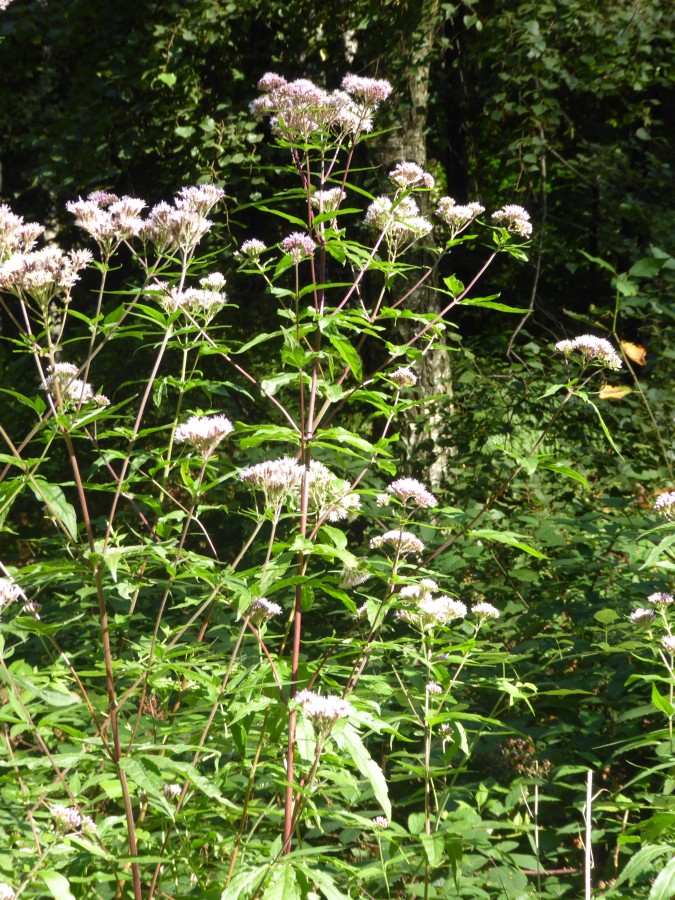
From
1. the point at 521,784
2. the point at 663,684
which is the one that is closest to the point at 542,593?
the point at 663,684

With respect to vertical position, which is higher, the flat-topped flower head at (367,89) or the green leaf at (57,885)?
the flat-topped flower head at (367,89)

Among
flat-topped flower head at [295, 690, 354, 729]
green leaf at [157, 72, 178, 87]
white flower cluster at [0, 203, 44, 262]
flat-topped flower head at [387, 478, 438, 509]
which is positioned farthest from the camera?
green leaf at [157, 72, 178, 87]

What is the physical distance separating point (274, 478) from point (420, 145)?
13.3ft

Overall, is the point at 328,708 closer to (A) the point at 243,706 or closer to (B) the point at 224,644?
(A) the point at 243,706

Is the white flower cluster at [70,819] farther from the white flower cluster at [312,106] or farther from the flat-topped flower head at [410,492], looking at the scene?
the white flower cluster at [312,106]

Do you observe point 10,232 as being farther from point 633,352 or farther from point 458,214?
point 633,352

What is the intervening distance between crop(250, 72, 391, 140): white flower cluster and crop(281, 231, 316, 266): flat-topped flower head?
10.3 inches

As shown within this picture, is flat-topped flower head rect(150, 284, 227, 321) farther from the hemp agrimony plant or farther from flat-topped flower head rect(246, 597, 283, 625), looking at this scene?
flat-topped flower head rect(246, 597, 283, 625)

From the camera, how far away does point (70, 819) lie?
1.88m

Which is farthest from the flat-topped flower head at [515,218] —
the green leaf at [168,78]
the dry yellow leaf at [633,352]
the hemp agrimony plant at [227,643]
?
the green leaf at [168,78]

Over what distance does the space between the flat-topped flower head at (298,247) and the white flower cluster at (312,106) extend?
0.26 m

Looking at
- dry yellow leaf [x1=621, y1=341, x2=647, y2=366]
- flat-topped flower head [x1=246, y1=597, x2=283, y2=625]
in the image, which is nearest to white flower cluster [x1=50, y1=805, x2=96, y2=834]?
flat-topped flower head [x1=246, y1=597, x2=283, y2=625]

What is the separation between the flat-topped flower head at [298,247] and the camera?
238 cm

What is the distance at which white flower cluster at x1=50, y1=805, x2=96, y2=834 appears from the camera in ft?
6.11
